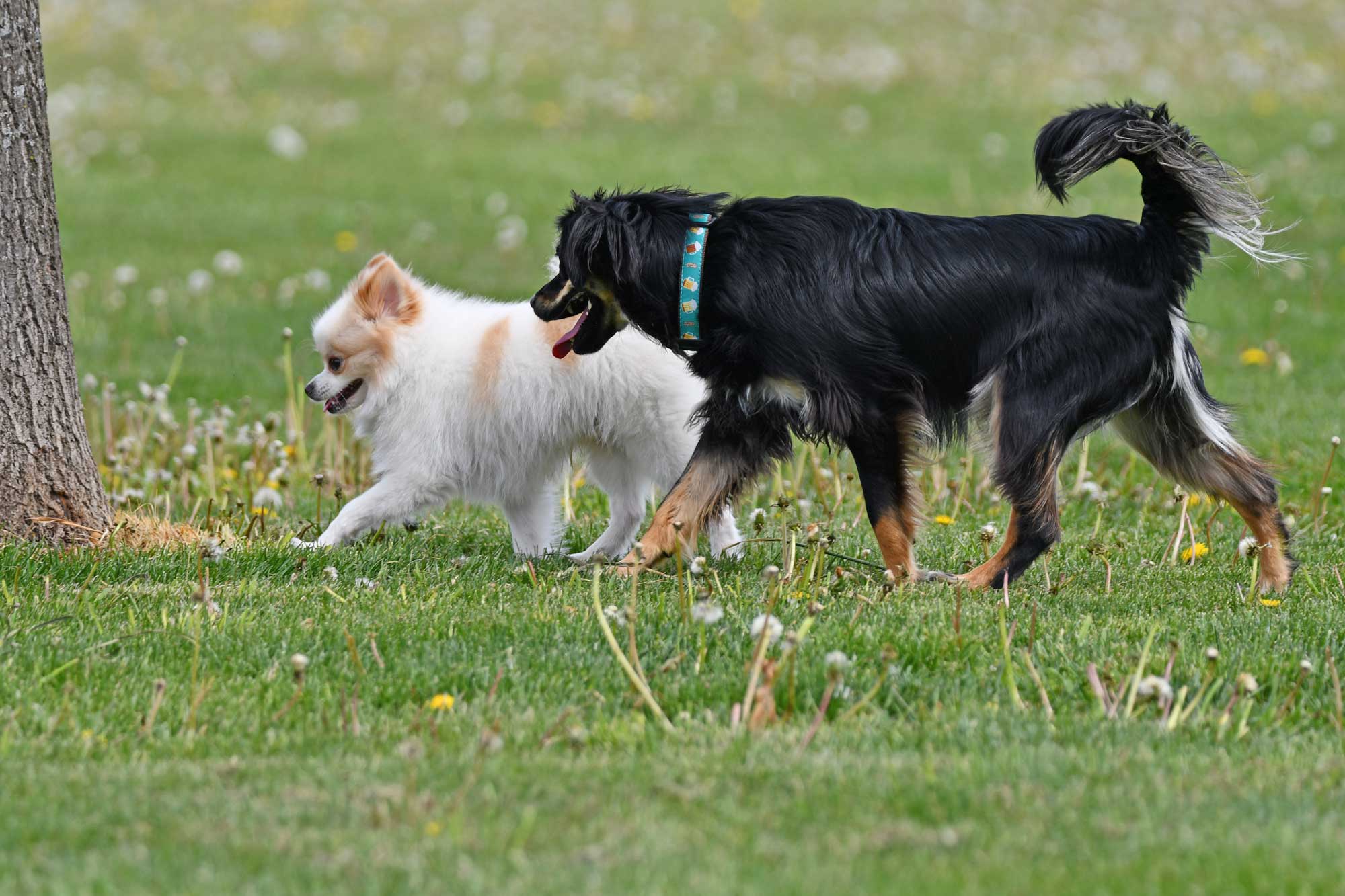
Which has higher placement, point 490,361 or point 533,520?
point 490,361

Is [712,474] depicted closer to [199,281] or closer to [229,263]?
[199,281]

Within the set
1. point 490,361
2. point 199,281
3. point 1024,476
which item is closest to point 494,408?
point 490,361

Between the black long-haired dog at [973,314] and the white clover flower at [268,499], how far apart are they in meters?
2.01

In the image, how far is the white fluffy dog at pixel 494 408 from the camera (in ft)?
17.4

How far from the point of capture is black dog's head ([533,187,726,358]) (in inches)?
181

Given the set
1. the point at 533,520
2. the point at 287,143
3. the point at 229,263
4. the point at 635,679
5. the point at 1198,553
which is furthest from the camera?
the point at 287,143

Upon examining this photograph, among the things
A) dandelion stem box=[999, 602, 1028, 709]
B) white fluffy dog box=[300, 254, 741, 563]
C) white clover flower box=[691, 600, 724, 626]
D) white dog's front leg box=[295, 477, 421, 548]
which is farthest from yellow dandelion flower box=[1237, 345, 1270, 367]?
white clover flower box=[691, 600, 724, 626]

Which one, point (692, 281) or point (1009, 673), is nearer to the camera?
point (1009, 673)

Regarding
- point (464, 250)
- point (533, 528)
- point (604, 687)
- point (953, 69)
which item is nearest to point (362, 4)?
point (953, 69)

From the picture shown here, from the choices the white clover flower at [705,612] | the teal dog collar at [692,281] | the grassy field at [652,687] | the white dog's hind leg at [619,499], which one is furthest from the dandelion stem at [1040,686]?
the white dog's hind leg at [619,499]

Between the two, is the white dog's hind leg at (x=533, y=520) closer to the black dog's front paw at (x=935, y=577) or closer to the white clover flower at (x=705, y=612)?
the black dog's front paw at (x=935, y=577)

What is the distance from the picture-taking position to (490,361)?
5402mm

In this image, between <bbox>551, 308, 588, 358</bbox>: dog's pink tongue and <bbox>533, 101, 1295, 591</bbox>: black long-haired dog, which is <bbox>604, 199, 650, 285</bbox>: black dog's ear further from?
<bbox>551, 308, 588, 358</bbox>: dog's pink tongue

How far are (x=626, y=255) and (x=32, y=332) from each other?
190cm
